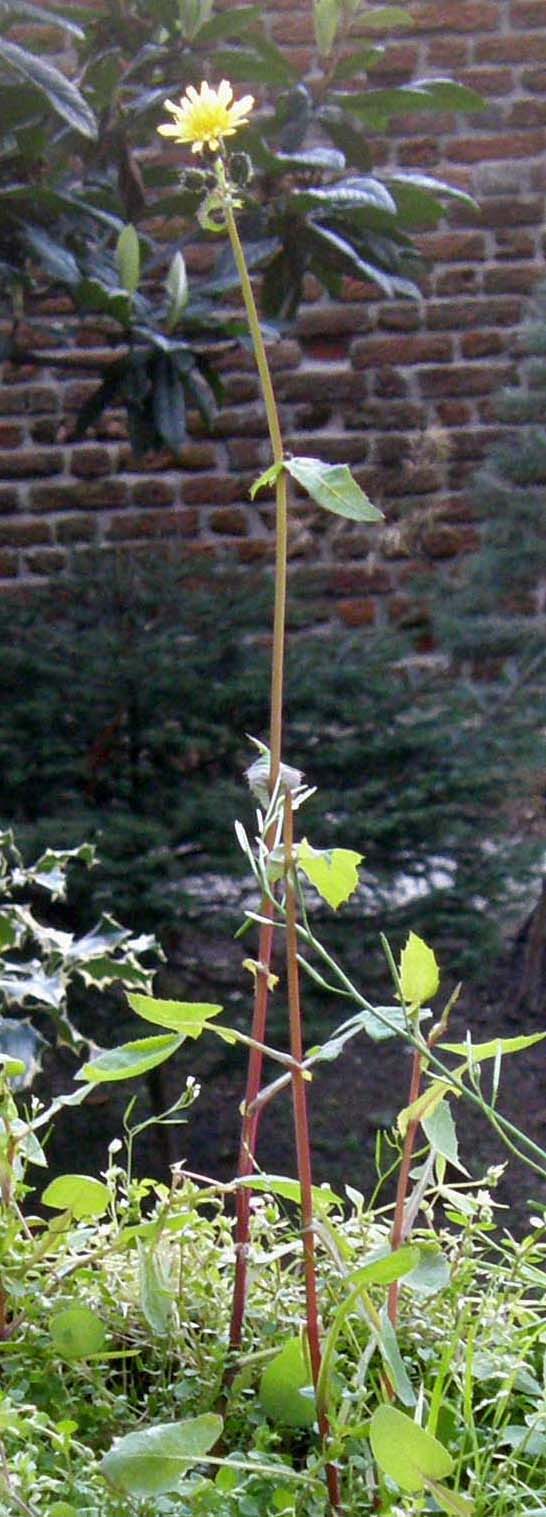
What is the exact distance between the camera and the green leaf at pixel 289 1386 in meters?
0.60

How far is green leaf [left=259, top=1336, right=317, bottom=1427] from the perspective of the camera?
0.60m

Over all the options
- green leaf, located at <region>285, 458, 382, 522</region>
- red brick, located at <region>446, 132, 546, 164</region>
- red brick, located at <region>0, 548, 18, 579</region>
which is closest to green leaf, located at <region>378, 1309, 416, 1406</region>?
green leaf, located at <region>285, 458, 382, 522</region>

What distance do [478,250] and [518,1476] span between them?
4.00 m

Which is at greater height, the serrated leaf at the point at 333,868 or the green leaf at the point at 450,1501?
the serrated leaf at the point at 333,868

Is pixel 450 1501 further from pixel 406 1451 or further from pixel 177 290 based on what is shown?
pixel 177 290

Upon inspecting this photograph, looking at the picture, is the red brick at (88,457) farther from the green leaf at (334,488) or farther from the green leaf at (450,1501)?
the green leaf at (450,1501)

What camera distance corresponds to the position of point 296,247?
223 centimetres

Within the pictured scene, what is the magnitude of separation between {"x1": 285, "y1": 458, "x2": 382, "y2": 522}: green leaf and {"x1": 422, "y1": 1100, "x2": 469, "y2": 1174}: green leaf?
244 millimetres

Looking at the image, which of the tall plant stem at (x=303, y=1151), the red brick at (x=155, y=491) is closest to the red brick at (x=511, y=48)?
the red brick at (x=155, y=491)

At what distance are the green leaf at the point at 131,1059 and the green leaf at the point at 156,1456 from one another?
13cm

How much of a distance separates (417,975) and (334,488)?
201 mm

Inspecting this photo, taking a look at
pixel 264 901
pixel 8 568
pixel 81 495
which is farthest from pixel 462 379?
pixel 264 901

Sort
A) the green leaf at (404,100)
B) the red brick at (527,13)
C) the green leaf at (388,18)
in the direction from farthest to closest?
the red brick at (527,13) → the green leaf at (404,100) → the green leaf at (388,18)

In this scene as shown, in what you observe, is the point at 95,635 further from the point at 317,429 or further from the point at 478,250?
the point at 478,250
